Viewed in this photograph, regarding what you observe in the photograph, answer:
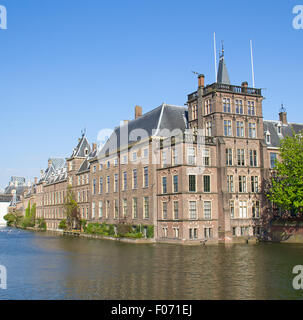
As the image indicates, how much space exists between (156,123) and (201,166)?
10198 millimetres

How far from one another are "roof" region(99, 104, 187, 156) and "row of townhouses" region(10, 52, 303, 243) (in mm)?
174

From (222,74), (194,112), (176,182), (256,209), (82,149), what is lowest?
(256,209)

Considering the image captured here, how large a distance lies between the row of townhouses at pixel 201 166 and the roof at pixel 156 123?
174 millimetres

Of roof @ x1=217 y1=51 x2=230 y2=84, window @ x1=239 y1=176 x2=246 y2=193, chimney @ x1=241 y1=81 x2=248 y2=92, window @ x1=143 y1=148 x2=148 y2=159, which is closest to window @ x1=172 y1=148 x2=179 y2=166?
window @ x1=143 y1=148 x2=148 y2=159

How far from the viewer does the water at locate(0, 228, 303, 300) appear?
19.0 metres

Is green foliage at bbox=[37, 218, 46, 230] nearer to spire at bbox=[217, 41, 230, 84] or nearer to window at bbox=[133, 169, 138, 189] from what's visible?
window at bbox=[133, 169, 138, 189]

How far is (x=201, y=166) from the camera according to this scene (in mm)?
49000

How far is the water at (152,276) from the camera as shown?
19000mm

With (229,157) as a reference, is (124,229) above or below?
below

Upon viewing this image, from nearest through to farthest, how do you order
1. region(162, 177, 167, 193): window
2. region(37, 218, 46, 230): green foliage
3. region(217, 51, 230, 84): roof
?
region(162, 177, 167, 193): window
region(217, 51, 230, 84): roof
region(37, 218, 46, 230): green foliage

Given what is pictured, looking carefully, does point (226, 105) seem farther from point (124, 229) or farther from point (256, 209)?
point (124, 229)

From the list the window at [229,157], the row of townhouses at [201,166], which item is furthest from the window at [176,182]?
the window at [229,157]

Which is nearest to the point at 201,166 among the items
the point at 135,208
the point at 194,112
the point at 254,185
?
the point at 254,185
